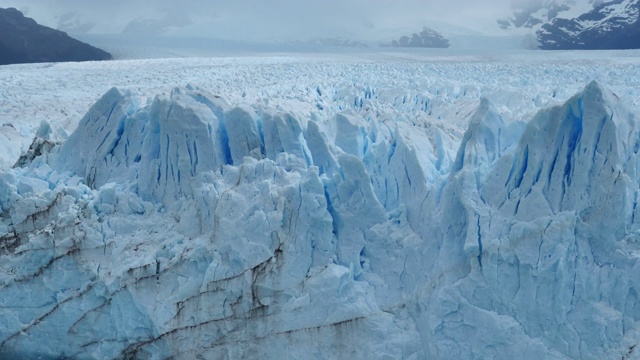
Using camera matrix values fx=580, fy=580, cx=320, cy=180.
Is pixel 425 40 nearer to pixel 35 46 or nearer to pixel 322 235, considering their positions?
pixel 35 46

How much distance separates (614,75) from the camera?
10055 millimetres

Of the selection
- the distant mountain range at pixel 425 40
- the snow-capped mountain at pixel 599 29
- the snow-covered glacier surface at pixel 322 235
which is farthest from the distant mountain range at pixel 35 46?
the snow-capped mountain at pixel 599 29

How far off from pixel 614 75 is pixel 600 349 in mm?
6884

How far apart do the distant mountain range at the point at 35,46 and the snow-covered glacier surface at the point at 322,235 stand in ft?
66.3

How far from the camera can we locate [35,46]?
25219mm

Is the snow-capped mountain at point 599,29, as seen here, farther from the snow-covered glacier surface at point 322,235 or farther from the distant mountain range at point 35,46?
the snow-covered glacier surface at point 322,235

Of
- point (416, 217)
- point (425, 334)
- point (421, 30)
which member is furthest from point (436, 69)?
point (421, 30)

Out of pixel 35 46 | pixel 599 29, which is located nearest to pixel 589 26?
pixel 599 29

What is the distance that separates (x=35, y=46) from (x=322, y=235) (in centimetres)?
2410

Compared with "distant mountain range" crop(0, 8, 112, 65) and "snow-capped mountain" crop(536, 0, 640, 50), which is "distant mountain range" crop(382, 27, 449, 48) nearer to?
"snow-capped mountain" crop(536, 0, 640, 50)

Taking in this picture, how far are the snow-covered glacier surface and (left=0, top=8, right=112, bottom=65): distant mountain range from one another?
66.3 feet

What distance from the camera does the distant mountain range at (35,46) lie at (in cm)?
2491

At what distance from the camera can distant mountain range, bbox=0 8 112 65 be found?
24.9 metres

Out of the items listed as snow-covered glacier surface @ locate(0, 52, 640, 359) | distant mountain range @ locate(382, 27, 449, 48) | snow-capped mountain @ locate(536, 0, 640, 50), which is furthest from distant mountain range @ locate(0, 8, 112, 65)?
snow-capped mountain @ locate(536, 0, 640, 50)
